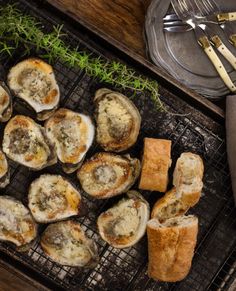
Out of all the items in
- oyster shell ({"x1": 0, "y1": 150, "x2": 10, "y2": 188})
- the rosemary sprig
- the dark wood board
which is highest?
the dark wood board

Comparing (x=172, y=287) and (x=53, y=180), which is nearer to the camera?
(x=53, y=180)

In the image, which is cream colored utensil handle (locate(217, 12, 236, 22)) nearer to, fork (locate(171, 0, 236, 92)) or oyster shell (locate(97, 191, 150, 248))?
Result: fork (locate(171, 0, 236, 92))

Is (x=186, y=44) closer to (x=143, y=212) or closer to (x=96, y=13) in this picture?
(x=96, y=13)

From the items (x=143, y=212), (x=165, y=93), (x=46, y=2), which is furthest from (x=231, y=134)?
(x=46, y=2)

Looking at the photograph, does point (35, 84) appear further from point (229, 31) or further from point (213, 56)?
point (229, 31)

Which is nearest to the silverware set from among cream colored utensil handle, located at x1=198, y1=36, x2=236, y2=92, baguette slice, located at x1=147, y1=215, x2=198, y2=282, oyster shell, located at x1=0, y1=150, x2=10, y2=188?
cream colored utensil handle, located at x1=198, y1=36, x2=236, y2=92

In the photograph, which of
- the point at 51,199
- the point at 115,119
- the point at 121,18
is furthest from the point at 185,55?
the point at 51,199

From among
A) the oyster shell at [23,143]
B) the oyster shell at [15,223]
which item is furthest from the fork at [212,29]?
the oyster shell at [15,223]
